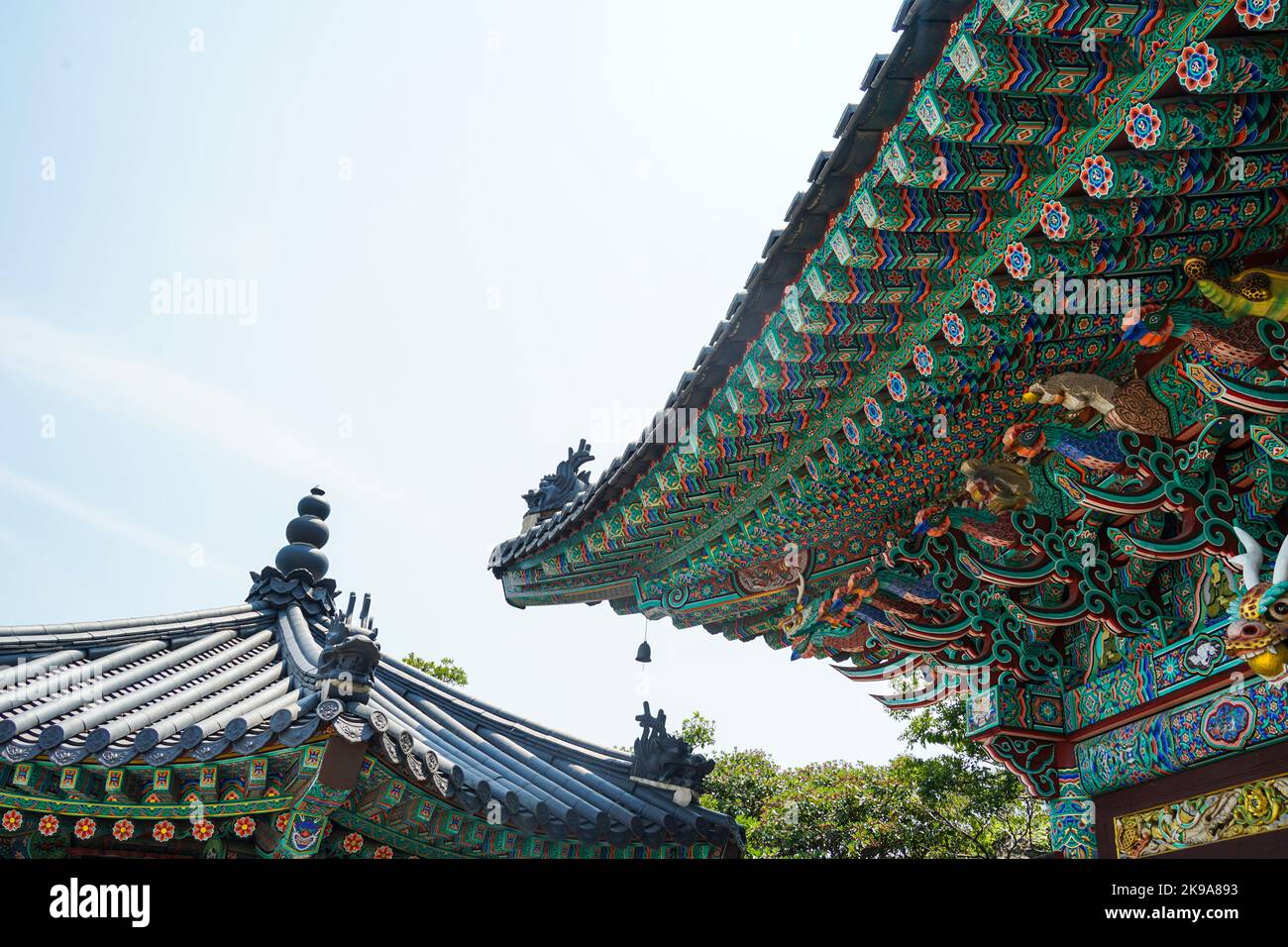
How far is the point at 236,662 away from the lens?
24.8 feet

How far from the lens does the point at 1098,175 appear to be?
9.48 feet

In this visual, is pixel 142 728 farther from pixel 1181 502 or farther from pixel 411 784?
pixel 1181 502

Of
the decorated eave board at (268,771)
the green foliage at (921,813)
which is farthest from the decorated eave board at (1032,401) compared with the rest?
the green foliage at (921,813)

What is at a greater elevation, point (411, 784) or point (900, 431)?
point (900, 431)

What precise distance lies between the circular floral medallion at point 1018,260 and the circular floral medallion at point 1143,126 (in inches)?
20.1

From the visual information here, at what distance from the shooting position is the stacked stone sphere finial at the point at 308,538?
377 inches

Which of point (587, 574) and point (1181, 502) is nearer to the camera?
point (1181, 502)

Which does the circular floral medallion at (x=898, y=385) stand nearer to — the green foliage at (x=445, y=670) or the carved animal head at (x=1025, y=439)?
the carved animal head at (x=1025, y=439)

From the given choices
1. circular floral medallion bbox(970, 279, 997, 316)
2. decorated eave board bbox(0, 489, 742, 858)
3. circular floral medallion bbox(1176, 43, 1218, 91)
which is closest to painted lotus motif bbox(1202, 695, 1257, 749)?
circular floral medallion bbox(970, 279, 997, 316)

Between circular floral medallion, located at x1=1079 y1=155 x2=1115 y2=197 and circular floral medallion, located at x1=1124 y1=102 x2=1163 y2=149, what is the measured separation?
0.12 metres

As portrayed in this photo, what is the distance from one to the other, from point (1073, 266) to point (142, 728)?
4.96 m

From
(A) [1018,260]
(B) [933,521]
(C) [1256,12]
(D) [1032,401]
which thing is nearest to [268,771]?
(B) [933,521]
